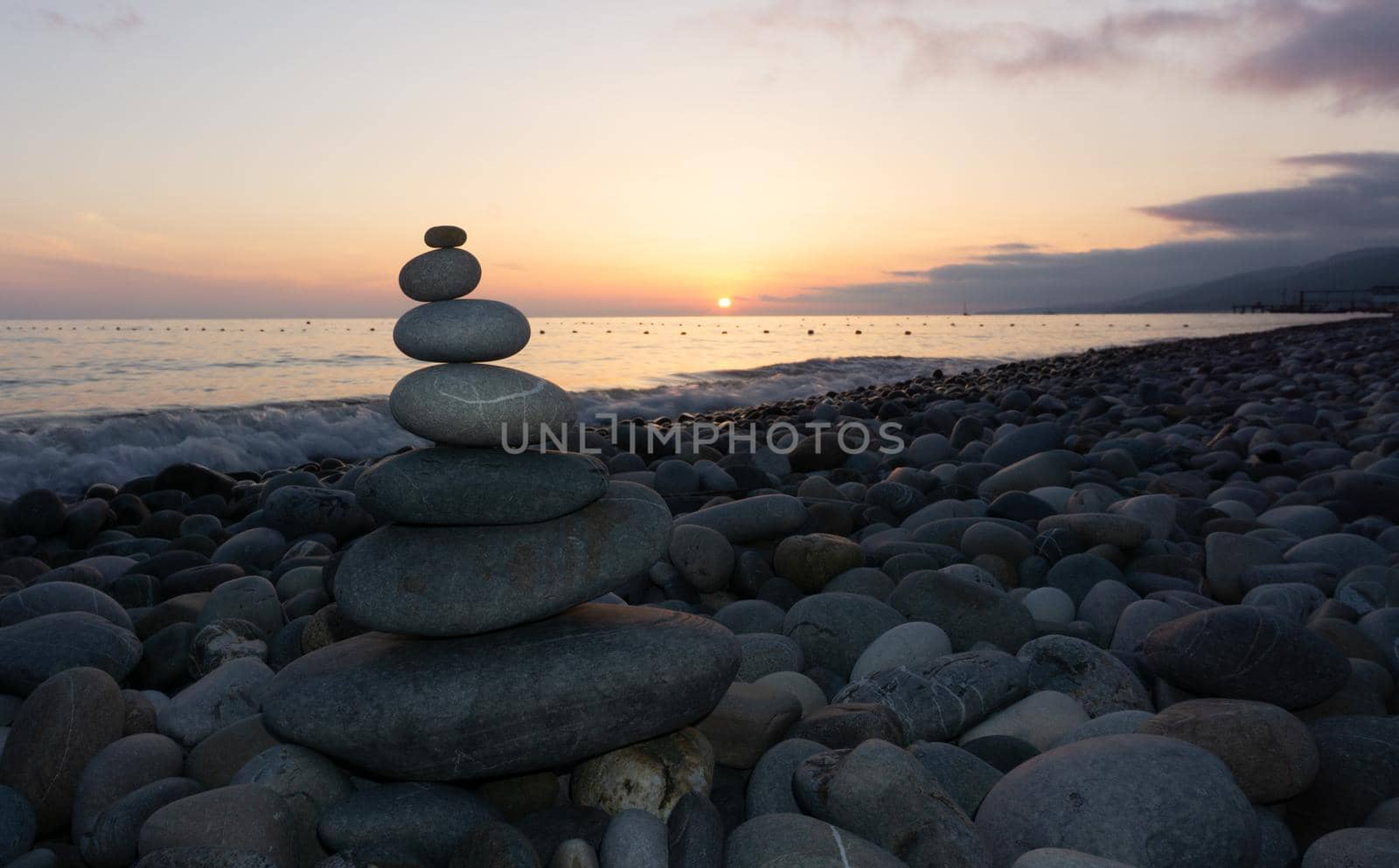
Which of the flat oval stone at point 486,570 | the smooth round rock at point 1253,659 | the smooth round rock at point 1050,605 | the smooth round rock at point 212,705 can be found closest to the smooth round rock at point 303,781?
the flat oval stone at point 486,570

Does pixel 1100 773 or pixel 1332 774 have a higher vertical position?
pixel 1100 773

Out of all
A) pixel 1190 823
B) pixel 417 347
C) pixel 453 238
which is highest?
pixel 453 238

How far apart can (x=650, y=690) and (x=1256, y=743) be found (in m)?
2.16

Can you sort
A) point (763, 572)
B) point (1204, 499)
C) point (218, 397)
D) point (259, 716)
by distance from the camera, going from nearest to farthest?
point (259, 716), point (763, 572), point (1204, 499), point (218, 397)

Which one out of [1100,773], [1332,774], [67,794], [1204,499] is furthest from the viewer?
[1204,499]

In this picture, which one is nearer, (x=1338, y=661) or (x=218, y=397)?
(x=1338, y=661)

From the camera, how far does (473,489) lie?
3553 millimetres

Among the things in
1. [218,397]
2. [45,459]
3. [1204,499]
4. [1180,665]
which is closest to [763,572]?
[1180,665]

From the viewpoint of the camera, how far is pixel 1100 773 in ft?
9.07

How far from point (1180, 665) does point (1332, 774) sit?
644mm

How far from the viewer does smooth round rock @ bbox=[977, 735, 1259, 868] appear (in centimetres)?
262

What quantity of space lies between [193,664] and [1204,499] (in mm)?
7862

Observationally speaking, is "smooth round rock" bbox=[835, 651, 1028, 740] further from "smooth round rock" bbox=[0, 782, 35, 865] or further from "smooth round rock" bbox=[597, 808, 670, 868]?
"smooth round rock" bbox=[597, 808, 670, 868]

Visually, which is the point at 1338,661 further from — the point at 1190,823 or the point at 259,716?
the point at 259,716
